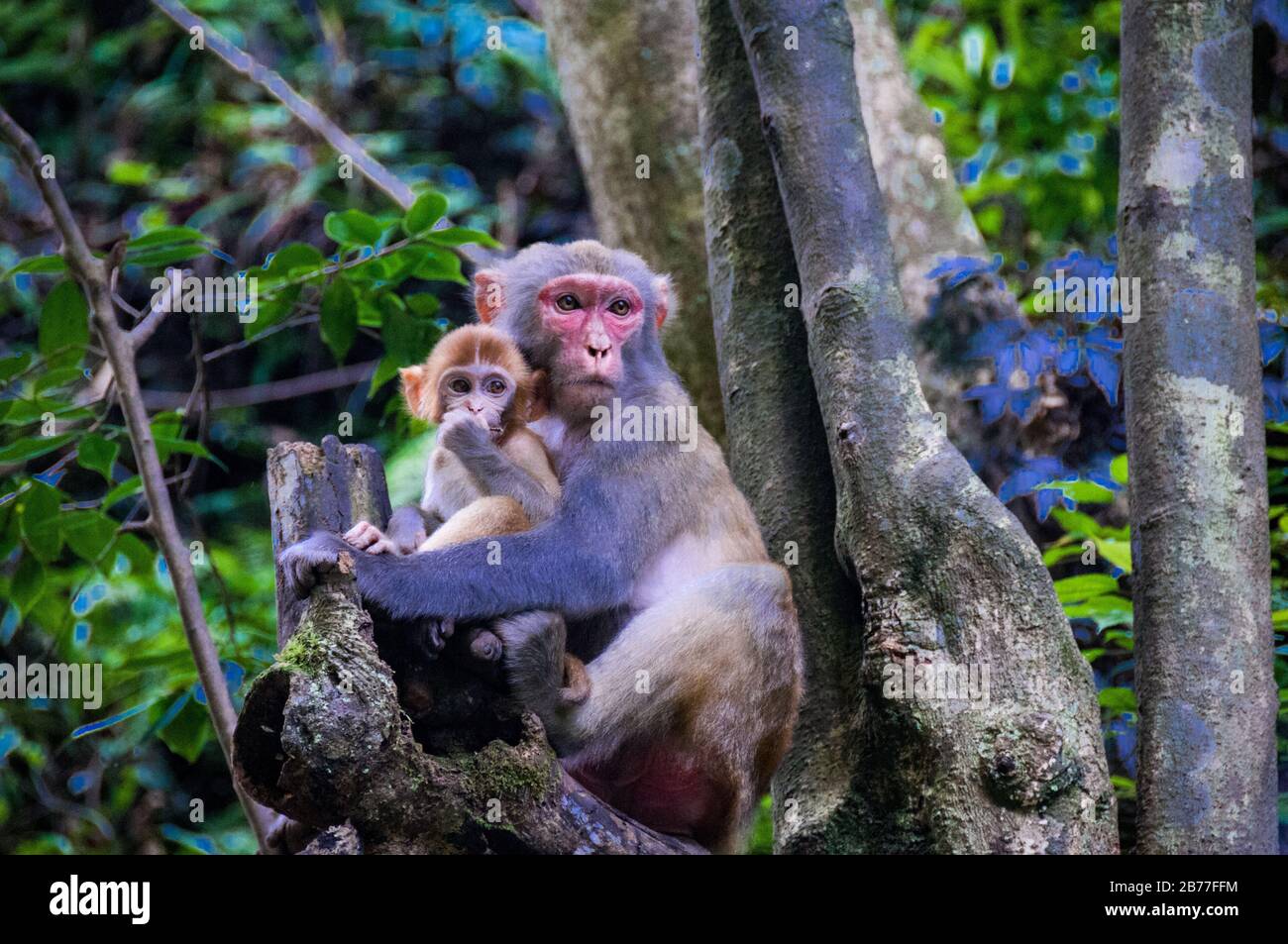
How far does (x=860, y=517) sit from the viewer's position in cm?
426

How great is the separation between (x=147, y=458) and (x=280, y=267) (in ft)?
3.11

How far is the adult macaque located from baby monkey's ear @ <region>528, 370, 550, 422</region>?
32 millimetres

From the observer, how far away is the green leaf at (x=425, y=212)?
511 cm

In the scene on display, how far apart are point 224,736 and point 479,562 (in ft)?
4.88

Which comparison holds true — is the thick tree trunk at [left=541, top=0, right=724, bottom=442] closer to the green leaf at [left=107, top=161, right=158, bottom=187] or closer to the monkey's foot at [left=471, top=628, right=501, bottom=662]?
the monkey's foot at [left=471, top=628, right=501, bottom=662]

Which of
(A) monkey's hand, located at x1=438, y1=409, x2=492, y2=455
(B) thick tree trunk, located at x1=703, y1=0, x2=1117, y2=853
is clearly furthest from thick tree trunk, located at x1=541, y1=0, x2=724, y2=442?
(A) monkey's hand, located at x1=438, y1=409, x2=492, y2=455

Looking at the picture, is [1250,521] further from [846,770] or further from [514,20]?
[514,20]

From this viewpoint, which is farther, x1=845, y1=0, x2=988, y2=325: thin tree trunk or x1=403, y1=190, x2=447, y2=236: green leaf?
x1=845, y1=0, x2=988, y2=325: thin tree trunk

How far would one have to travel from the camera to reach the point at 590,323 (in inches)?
176

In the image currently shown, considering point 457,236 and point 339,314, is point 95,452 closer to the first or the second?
point 339,314

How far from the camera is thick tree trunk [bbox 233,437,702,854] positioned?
10.3 feet

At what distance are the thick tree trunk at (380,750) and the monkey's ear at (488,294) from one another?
1.17m

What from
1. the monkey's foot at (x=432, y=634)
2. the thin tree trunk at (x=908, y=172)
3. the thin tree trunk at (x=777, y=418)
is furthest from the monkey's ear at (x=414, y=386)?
the thin tree trunk at (x=908, y=172)
